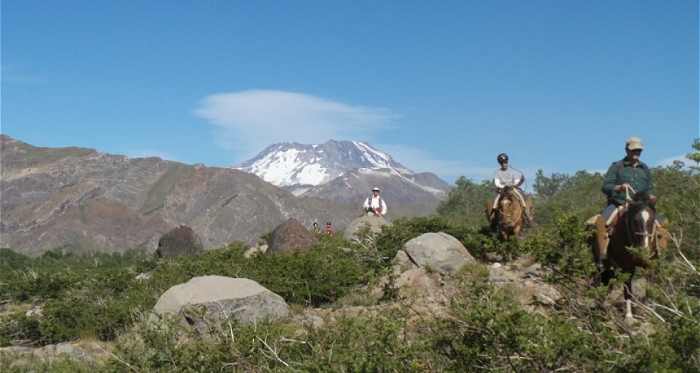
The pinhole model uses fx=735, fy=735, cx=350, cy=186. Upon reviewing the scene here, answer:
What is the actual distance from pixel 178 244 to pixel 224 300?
15887 millimetres

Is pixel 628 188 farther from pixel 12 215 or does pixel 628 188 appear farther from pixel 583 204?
pixel 12 215

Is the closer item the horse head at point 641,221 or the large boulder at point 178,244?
the horse head at point 641,221

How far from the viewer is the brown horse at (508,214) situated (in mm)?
15602

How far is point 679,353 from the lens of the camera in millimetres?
4383

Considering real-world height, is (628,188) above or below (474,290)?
above

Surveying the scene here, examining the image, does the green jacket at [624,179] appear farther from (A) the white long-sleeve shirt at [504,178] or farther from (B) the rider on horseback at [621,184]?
(A) the white long-sleeve shirt at [504,178]

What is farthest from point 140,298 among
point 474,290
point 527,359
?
point 527,359

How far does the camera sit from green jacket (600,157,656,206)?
34.1 feet

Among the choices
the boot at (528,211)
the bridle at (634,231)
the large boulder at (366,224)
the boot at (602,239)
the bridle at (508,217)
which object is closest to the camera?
the bridle at (634,231)

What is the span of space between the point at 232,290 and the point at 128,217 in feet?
568

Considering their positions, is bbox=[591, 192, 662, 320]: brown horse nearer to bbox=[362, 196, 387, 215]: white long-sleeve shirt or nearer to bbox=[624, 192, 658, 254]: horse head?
bbox=[624, 192, 658, 254]: horse head

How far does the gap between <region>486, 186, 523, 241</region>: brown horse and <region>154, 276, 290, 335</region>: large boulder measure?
17.8 feet

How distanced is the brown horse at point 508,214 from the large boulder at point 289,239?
6.18 meters

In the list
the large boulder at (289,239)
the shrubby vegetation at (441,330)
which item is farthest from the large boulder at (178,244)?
the shrubby vegetation at (441,330)
